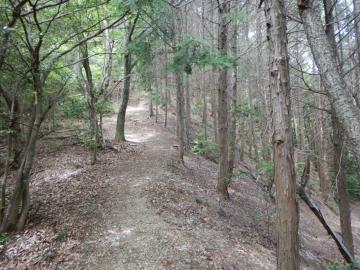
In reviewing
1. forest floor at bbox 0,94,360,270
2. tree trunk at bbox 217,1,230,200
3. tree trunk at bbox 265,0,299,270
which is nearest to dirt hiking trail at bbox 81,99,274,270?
forest floor at bbox 0,94,360,270

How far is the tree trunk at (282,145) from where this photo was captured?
10.5ft

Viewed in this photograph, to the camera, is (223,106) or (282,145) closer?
(282,145)

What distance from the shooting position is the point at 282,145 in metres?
3.29

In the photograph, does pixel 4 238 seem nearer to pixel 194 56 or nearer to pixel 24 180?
pixel 24 180

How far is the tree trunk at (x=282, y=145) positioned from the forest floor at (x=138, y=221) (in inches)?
90.5

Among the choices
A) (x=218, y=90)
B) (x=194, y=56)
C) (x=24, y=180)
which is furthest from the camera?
(x=218, y=90)

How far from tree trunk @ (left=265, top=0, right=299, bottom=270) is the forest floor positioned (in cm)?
230

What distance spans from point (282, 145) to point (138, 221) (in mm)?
4235

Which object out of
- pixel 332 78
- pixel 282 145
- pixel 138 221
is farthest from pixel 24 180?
pixel 332 78

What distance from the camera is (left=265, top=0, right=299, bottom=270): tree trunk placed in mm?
3209

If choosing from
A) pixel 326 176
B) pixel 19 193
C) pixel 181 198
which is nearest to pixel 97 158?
pixel 181 198

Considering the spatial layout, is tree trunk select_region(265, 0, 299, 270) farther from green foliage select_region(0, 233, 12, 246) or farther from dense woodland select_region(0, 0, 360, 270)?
green foliage select_region(0, 233, 12, 246)

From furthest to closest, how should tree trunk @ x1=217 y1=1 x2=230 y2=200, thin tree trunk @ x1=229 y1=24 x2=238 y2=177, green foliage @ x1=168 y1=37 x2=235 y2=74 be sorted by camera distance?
1. thin tree trunk @ x1=229 y1=24 x2=238 y2=177
2. tree trunk @ x1=217 y1=1 x2=230 y2=200
3. green foliage @ x1=168 y1=37 x2=235 y2=74

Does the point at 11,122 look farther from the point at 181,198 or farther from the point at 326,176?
the point at 326,176
